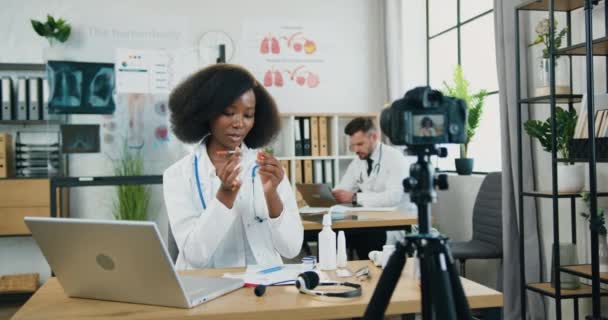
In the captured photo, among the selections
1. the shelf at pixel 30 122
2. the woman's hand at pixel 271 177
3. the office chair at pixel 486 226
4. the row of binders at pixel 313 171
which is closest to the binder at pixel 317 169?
the row of binders at pixel 313 171

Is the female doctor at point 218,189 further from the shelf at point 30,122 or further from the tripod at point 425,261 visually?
the shelf at point 30,122

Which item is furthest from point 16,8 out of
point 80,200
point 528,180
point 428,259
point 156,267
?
point 428,259

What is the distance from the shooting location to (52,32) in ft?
15.8

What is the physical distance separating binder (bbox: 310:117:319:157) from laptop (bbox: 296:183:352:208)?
1.41 meters

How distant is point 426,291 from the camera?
1146 mm

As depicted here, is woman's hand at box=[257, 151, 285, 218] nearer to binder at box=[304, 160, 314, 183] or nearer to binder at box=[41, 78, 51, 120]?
binder at box=[304, 160, 314, 183]

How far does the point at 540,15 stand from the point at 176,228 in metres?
2.47

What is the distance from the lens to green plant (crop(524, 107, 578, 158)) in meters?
2.94

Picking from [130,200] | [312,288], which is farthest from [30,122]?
[312,288]

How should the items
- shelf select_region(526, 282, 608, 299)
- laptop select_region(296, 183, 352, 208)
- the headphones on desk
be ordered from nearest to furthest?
1. the headphones on desk
2. shelf select_region(526, 282, 608, 299)
3. laptop select_region(296, 183, 352, 208)

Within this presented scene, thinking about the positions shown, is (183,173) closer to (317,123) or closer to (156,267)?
(156,267)

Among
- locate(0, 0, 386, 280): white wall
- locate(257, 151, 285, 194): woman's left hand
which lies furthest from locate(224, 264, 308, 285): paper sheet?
locate(0, 0, 386, 280): white wall

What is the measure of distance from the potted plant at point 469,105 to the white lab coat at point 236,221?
7.57 feet

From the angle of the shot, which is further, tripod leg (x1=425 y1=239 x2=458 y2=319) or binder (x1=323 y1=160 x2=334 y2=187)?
binder (x1=323 y1=160 x2=334 y2=187)
